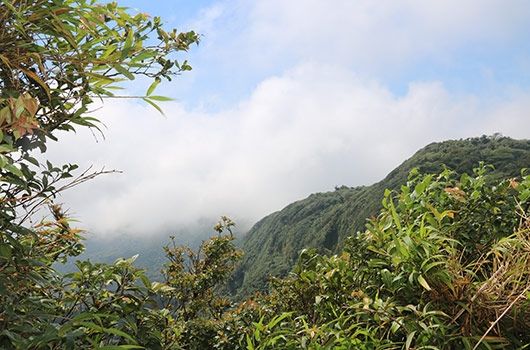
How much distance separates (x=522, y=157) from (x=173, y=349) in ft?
270

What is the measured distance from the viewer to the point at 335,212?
107 meters

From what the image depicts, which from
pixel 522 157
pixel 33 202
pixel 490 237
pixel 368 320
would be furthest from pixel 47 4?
pixel 522 157

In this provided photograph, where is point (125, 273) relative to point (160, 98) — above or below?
below

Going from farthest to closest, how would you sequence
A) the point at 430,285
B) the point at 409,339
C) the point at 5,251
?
the point at 430,285, the point at 409,339, the point at 5,251

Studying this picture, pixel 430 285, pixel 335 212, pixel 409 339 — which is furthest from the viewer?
pixel 335 212

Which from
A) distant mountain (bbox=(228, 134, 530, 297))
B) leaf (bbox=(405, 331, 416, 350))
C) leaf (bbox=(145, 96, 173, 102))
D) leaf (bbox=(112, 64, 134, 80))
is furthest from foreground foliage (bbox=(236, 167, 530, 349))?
distant mountain (bbox=(228, 134, 530, 297))

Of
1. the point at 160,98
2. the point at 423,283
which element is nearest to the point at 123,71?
the point at 160,98

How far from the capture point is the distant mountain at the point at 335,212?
2923 inches

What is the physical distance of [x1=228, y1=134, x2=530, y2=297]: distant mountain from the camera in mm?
74250

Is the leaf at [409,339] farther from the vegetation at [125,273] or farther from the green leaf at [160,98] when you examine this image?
the green leaf at [160,98]

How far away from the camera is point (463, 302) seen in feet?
5.68


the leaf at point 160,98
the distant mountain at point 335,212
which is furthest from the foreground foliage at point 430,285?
the distant mountain at point 335,212

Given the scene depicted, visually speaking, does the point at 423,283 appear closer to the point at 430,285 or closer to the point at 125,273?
the point at 430,285

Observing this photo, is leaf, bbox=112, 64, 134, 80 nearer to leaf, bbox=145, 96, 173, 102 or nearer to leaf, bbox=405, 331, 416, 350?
leaf, bbox=145, 96, 173, 102
